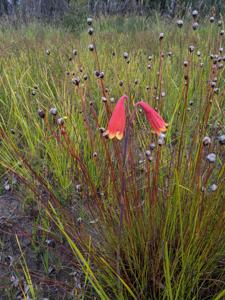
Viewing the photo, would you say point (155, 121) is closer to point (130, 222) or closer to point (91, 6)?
point (130, 222)

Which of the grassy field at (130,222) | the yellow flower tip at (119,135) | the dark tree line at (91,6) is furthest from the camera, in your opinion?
the dark tree line at (91,6)

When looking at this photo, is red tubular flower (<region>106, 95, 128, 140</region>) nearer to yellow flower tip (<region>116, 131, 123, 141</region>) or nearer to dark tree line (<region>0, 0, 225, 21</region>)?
yellow flower tip (<region>116, 131, 123, 141</region>)

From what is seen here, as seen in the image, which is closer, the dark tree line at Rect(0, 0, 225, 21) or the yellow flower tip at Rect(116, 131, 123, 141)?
the yellow flower tip at Rect(116, 131, 123, 141)

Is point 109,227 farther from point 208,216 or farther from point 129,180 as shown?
point 208,216

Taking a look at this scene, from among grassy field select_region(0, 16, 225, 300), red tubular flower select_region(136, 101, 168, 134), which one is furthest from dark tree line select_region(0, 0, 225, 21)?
red tubular flower select_region(136, 101, 168, 134)

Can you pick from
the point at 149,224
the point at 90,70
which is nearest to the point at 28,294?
the point at 149,224

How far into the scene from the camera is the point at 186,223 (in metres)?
1.25

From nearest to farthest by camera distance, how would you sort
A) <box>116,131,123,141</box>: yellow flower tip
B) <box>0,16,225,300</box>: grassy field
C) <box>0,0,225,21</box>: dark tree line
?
<box>116,131,123,141</box>: yellow flower tip < <box>0,16,225,300</box>: grassy field < <box>0,0,225,21</box>: dark tree line

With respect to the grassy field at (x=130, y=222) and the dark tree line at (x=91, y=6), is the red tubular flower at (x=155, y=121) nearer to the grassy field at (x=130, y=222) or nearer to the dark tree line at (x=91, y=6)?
the grassy field at (x=130, y=222)

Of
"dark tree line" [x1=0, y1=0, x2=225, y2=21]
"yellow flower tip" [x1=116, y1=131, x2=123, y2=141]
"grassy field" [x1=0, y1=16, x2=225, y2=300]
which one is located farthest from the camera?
"dark tree line" [x1=0, y1=0, x2=225, y2=21]

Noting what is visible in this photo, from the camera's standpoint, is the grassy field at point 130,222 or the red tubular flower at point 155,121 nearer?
the red tubular flower at point 155,121

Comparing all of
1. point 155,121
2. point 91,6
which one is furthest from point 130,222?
point 91,6

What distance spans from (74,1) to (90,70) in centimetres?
578

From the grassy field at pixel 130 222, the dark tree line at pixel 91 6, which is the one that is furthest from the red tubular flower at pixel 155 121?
the dark tree line at pixel 91 6
